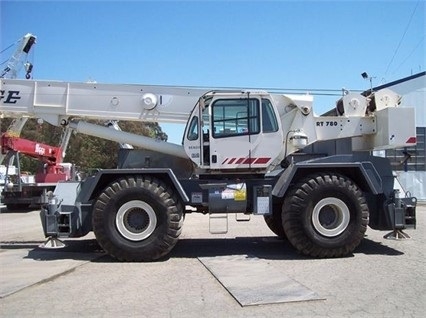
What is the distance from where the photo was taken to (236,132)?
1005 centimetres

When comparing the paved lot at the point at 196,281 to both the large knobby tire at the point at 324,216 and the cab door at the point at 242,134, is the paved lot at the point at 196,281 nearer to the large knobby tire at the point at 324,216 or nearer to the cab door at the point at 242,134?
the large knobby tire at the point at 324,216

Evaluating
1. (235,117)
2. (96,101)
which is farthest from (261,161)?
(96,101)

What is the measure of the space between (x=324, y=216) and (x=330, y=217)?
0.43 ft

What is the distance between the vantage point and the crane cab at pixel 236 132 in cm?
1002

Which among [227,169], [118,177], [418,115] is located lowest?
[118,177]

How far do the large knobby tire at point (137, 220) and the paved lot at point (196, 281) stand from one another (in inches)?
12.4

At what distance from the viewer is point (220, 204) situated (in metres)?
9.86

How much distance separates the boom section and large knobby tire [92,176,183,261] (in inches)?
86.4

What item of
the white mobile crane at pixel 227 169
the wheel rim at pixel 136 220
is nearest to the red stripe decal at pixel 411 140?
the white mobile crane at pixel 227 169

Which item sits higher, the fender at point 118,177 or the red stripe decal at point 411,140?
the red stripe decal at point 411,140

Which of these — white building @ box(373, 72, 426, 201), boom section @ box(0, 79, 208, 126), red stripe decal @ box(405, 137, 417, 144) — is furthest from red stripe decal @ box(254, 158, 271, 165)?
white building @ box(373, 72, 426, 201)

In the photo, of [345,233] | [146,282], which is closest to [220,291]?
[146,282]

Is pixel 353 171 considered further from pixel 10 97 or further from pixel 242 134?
pixel 10 97

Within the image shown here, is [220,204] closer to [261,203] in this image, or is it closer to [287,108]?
[261,203]
